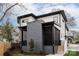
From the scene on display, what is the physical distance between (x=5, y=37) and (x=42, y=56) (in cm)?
51

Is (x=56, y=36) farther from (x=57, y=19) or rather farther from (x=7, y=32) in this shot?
(x=7, y=32)

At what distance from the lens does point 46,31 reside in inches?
150

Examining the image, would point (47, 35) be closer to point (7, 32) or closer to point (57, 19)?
point (57, 19)

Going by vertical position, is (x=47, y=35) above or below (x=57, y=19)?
below

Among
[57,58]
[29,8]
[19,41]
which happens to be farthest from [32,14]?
[57,58]

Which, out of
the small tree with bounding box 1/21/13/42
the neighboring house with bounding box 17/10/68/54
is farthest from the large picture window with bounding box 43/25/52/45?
the small tree with bounding box 1/21/13/42

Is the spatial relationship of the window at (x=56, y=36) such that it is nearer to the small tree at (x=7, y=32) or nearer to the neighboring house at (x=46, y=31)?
the neighboring house at (x=46, y=31)

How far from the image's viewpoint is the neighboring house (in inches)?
149

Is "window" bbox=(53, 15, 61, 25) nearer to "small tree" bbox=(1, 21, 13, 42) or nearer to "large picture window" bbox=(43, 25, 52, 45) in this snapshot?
"large picture window" bbox=(43, 25, 52, 45)

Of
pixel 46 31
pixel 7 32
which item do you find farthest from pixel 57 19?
pixel 7 32

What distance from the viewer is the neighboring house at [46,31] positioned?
378 cm

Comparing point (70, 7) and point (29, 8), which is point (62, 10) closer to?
point (70, 7)

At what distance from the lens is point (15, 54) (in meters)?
3.81

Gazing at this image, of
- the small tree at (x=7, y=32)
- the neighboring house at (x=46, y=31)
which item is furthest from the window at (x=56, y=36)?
the small tree at (x=7, y=32)
